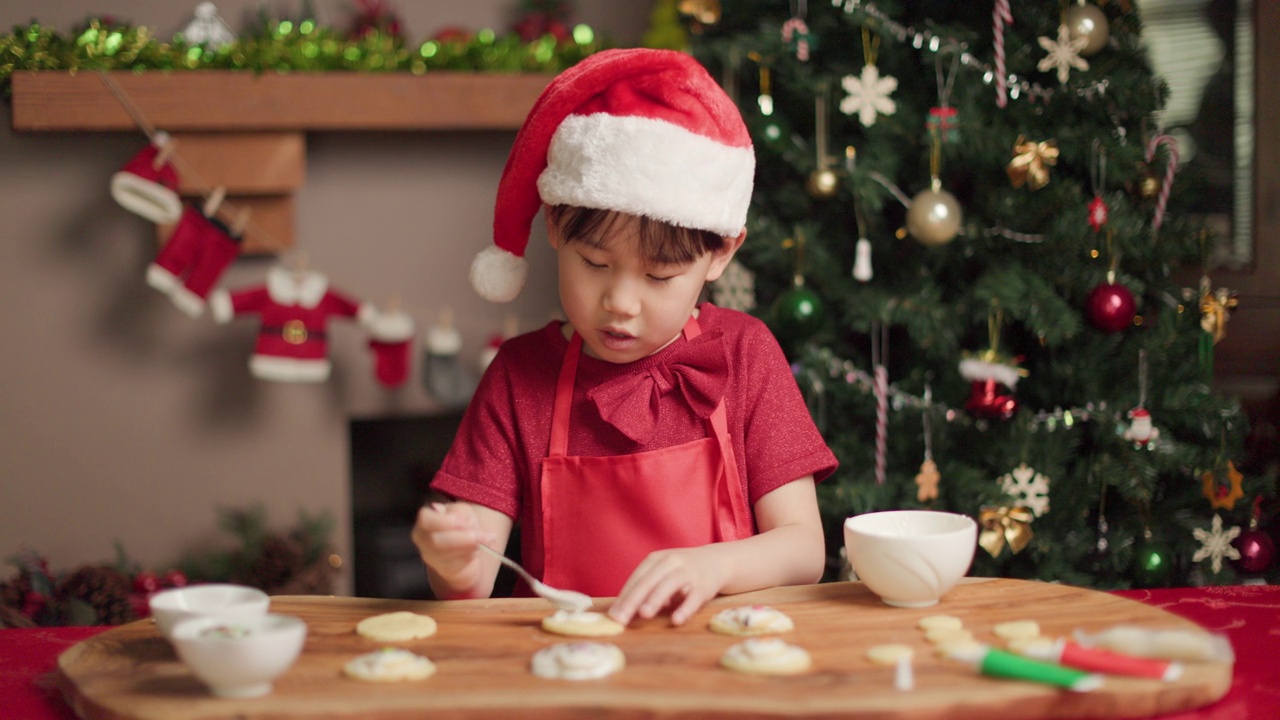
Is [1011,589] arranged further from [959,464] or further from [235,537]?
[235,537]

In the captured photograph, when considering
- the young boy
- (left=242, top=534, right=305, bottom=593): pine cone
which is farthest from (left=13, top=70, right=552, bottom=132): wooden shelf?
the young boy

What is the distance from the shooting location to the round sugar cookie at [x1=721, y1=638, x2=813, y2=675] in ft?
2.70

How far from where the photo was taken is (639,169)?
1.05 meters

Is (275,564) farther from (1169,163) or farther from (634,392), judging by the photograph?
(1169,163)

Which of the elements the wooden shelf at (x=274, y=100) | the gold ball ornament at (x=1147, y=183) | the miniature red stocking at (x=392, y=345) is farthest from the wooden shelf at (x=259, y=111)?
the gold ball ornament at (x=1147, y=183)

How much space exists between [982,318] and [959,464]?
0.26 metres

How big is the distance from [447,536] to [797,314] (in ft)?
3.45

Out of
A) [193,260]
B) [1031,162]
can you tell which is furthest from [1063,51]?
[193,260]

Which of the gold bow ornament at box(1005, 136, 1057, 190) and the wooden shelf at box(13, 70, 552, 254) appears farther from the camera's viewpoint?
the wooden shelf at box(13, 70, 552, 254)

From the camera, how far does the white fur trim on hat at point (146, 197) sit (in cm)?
228

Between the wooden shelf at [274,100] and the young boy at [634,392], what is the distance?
128 centimetres

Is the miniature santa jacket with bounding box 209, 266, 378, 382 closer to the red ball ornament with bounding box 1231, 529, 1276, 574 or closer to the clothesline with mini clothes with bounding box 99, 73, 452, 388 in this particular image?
the clothesline with mini clothes with bounding box 99, 73, 452, 388

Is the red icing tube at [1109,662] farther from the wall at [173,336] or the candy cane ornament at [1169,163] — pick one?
the wall at [173,336]

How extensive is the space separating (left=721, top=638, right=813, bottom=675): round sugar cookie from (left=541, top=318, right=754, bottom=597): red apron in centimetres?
34
